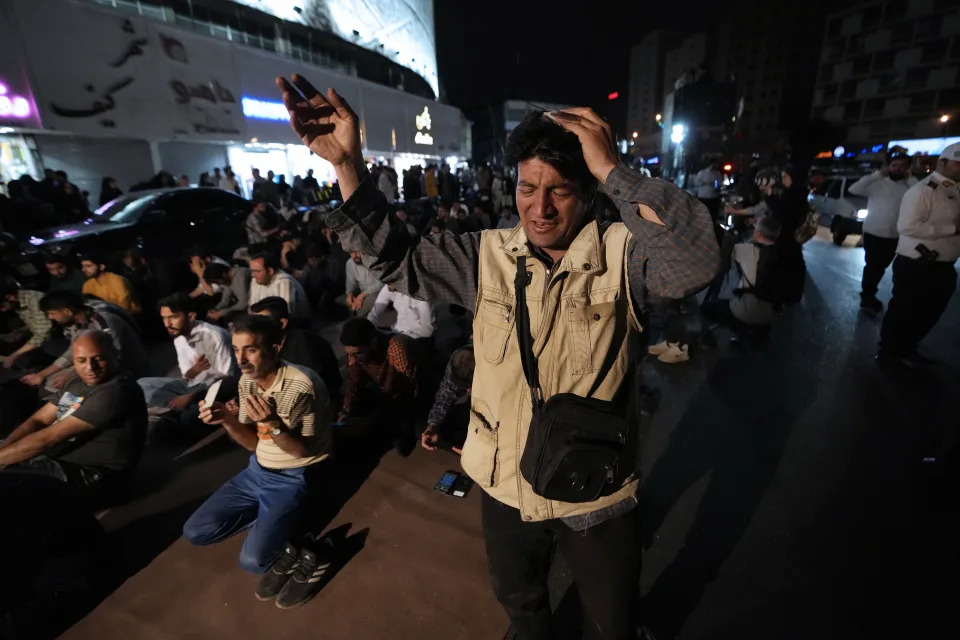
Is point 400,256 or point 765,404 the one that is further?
point 765,404

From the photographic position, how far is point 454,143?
41.9 metres

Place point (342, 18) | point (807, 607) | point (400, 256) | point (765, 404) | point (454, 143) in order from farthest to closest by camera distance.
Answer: point (454, 143) → point (342, 18) → point (765, 404) → point (807, 607) → point (400, 256)

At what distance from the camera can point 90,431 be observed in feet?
9.83

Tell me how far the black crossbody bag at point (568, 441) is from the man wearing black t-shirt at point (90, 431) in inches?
116

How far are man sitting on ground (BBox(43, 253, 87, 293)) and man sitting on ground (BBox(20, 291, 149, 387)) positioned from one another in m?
1.84

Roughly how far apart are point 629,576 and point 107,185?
1456 cm

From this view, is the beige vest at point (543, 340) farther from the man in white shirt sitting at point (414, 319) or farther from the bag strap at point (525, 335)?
the man in white shirt sitting at point (414, 319)

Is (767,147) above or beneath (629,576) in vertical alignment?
above

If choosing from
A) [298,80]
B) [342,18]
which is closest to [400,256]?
[298,80]

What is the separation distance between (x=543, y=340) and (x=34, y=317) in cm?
663

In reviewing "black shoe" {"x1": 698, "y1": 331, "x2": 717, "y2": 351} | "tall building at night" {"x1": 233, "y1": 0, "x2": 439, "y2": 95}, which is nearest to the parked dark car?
"black shoe" {"x1": 698, "y1": 331, "x2": 717, "y2": 351}

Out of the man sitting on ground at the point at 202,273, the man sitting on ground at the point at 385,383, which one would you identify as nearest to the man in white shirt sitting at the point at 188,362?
the man sitting on ground at the point at 385,383

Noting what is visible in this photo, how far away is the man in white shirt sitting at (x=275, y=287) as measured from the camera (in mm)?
5328

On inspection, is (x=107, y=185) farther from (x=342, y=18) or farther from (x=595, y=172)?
(x=342, y=18)
